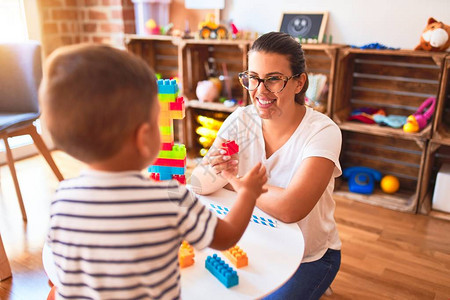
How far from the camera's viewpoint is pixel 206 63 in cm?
325

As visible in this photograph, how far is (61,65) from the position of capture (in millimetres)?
586

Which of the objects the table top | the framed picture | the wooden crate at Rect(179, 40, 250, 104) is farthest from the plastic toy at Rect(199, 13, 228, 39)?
the table top

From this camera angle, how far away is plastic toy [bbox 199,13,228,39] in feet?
9.29

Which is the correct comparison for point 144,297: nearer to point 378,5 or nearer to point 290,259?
point 290,259

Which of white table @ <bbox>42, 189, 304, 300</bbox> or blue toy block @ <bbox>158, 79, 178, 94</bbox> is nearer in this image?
white table @ <bbox>42, 189, 304, 300</bbox>

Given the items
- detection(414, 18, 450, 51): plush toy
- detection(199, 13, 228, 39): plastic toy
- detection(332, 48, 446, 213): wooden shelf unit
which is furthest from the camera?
detection(199, 13, 228, 39): plastic toy

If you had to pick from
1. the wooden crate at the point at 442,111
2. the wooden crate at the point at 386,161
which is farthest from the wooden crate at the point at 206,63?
the wooden crate at the point at 442,111

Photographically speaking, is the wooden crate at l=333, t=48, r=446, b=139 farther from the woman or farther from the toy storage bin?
the toy storage bin

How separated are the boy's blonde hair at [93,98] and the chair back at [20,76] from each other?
1932 mm

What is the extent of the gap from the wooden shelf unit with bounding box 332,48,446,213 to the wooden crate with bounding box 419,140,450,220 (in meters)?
0.03

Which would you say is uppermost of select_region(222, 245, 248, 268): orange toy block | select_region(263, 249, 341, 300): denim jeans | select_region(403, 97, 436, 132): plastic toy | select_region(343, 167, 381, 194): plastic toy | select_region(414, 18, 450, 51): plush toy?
select_region(414, 18, 450, 51): plush toy

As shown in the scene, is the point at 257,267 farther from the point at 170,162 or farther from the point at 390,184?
the point at 390,184

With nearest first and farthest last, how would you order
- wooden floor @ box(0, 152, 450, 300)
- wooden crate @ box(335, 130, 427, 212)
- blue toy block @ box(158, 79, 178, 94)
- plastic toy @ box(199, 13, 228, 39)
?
blue toy block @ box(158, 79, 178, 94) < wooden floor @ box(0, 152, 450, 300) < wooden crate @ box(335, 130, 427, 212) < plastic toy @ box(199, 13, 228, 39)

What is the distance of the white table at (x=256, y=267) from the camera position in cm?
84
